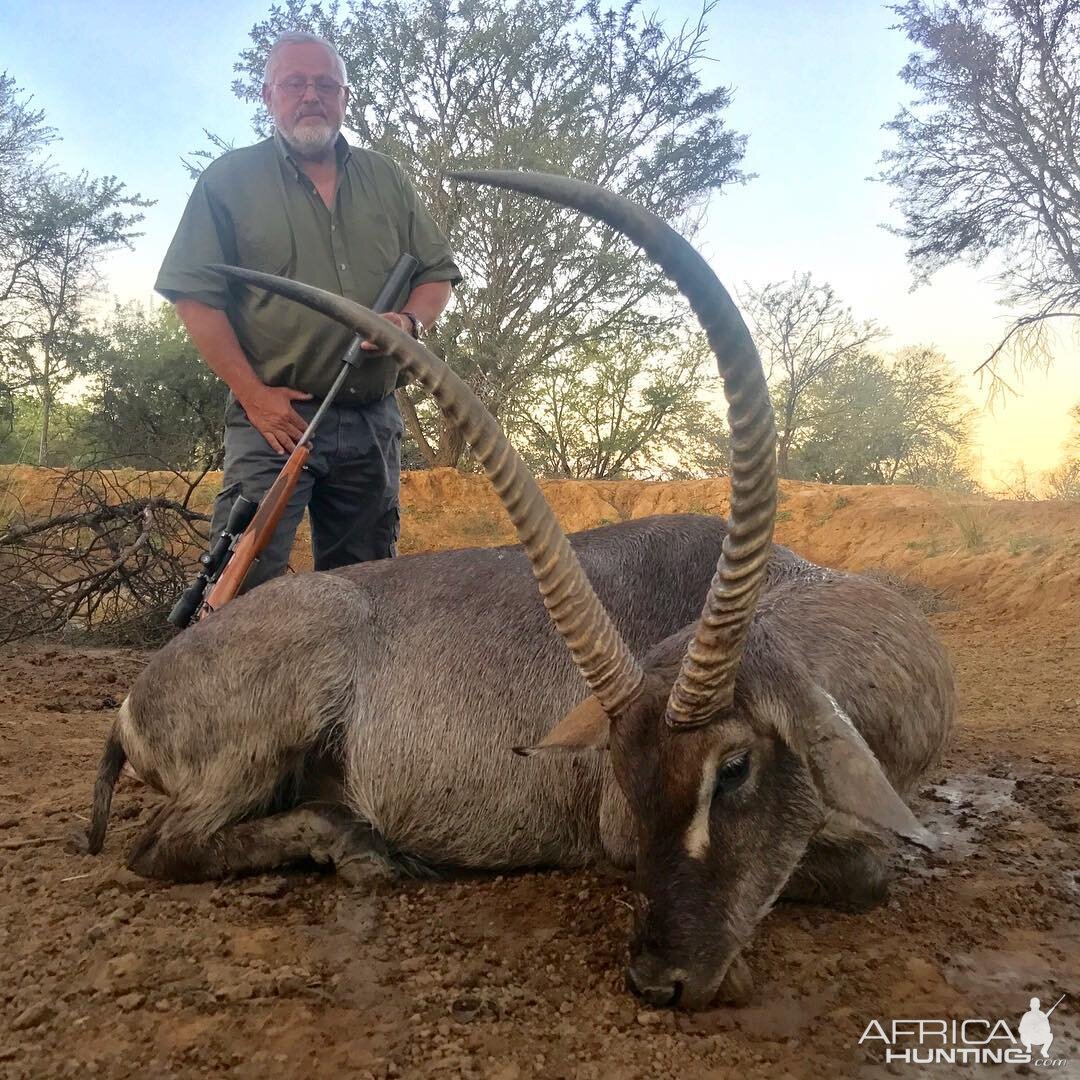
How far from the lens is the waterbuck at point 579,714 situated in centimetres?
194

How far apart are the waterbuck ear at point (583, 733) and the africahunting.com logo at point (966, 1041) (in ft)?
2.72

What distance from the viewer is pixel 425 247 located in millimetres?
4473

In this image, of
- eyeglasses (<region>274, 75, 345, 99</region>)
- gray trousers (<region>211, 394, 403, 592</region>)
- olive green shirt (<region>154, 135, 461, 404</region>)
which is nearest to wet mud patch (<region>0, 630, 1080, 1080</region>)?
gray trousers (<region>211, 394, 403, 592</region>)

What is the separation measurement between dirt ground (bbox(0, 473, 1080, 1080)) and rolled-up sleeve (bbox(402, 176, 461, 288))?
2.69 m

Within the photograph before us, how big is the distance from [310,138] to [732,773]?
11.2 ft

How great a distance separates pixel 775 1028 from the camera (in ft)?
6.18

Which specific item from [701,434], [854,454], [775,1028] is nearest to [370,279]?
[775,1028]

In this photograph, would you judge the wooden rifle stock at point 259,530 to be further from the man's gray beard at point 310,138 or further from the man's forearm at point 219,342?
the man's gray beard at point 310,138

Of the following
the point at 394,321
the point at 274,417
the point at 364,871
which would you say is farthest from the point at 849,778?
the point at 274,417

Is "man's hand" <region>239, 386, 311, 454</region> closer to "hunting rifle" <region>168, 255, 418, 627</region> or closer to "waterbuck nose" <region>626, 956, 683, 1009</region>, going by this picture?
"hunting rifle" <region>168, 255, 418, 627</region>

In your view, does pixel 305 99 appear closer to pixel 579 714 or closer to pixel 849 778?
pixel 579 714

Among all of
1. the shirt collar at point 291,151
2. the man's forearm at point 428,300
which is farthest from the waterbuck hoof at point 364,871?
the shirt collar at point 291,151

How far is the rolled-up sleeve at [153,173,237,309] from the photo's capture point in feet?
12.5

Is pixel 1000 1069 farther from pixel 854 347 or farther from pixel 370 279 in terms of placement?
pixel 854 347
